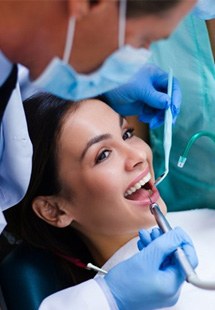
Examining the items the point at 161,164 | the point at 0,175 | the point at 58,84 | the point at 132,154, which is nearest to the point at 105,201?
the point at 132,154

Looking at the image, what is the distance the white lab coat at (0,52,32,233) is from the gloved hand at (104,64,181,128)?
0.40 m

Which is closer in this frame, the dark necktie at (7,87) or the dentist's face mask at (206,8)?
the dark necktie at (7,87)

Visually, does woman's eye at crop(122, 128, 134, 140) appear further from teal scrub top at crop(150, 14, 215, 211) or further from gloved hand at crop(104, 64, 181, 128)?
teal scrub top at crop(150, 14, 215, 211)

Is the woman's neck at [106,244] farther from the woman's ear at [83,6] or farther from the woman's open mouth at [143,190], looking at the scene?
the woman's ear at [83,6]

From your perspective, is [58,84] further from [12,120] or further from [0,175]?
[0,175]

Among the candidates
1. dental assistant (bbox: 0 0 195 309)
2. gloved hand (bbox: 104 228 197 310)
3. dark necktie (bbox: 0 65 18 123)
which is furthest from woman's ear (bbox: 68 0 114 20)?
gloved hand (bbox: 104 228 197 310)

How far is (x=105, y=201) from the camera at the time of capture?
1546mm

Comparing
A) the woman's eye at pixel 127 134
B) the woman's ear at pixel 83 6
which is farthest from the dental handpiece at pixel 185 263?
the woman's ear at pixel 83 6

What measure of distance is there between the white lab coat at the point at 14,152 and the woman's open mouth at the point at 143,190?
0.31m

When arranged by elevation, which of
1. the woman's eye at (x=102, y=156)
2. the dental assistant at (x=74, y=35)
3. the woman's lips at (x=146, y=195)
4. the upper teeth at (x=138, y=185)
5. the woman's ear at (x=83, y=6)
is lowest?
the woman's lips at (x=146, y=195)

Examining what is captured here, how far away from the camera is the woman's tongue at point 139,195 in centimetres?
160

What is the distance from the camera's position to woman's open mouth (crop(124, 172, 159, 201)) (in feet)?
5.10

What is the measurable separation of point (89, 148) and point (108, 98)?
0.97 ft

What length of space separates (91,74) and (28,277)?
0.99 metres
